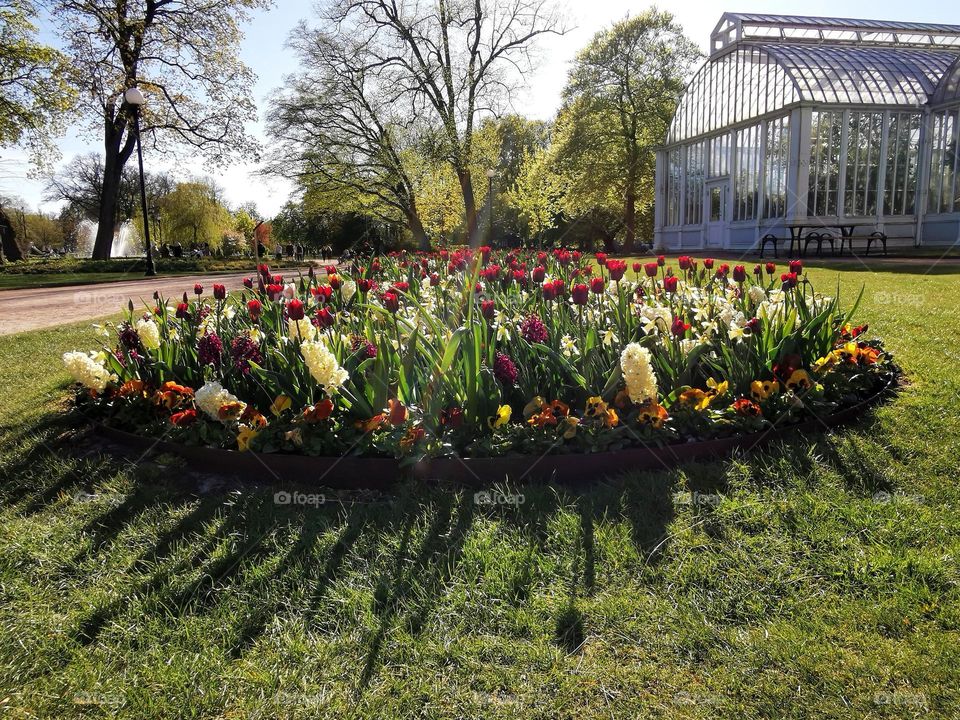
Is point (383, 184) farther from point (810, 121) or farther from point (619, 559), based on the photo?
point (619, 559)

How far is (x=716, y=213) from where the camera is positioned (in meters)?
23.7

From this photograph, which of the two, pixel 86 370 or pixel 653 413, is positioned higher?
pixel 86 370

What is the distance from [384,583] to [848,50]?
85.8ft

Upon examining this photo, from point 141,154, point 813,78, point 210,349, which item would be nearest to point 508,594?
point 210,349

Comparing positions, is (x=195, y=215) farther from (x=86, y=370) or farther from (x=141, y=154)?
(x=86, y=370)

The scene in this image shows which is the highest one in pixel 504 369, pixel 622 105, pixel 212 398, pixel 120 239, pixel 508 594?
pixel 622 105

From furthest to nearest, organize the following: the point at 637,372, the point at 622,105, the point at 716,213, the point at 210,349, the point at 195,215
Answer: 1. the point at 195,215
2. the point at 622,105
3. the point at 716,213
4. the point at 210,349
5. the point at 637,372

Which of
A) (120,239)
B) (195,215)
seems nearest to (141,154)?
(195,215)

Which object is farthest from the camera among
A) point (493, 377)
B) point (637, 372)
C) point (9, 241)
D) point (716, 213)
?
point (9, 241)

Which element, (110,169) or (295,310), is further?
(110,169)

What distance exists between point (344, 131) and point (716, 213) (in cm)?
1505

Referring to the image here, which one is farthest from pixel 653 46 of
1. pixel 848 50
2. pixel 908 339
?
pixel 908 339

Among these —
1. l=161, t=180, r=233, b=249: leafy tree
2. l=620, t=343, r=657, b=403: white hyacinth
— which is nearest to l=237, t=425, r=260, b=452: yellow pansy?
l=620, t=343, r=657, b=403: white hyacinth

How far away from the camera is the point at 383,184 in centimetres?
2539
